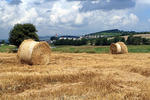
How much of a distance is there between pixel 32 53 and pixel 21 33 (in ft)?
75.3

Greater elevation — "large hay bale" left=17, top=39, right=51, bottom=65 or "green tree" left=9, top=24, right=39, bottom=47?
"green tree" left=9, top=24, right=39, bottom=47


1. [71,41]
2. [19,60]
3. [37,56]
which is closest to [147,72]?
[37,56]

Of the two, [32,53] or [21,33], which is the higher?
[21,33]

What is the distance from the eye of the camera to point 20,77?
7629mm

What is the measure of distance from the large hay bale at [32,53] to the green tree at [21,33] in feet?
72.0

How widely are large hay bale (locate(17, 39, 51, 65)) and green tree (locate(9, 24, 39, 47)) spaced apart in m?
22.0

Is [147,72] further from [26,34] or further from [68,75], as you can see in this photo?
[26,34]

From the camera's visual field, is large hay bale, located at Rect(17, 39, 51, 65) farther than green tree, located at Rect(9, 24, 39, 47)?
No

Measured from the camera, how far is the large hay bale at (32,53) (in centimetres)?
1239

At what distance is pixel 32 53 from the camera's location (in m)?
12.4

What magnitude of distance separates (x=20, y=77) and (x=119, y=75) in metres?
3.73

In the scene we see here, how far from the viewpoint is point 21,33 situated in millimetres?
34344

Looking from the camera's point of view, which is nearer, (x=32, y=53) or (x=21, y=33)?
(x=32, y=53)

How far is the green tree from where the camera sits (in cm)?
3428
